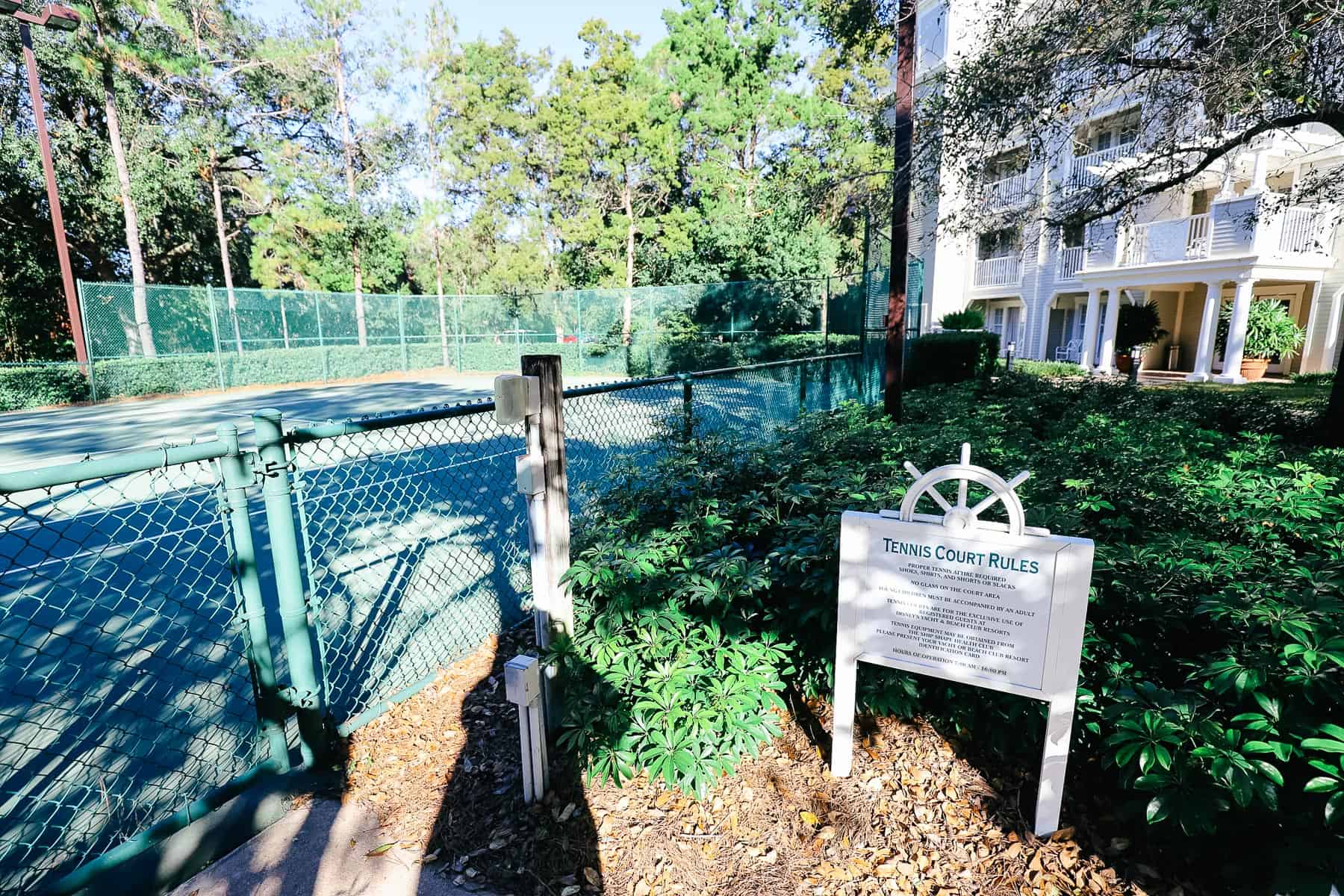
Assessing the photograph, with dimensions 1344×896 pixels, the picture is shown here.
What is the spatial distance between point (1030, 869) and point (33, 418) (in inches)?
696

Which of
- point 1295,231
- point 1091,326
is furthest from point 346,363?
point 1295,231

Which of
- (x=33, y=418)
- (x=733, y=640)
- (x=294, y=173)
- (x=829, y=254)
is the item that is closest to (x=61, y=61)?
(x=294, y=173)

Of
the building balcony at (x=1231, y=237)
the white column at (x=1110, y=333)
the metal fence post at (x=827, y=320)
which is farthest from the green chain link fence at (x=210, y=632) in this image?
the white column at (x=1110, y=333)

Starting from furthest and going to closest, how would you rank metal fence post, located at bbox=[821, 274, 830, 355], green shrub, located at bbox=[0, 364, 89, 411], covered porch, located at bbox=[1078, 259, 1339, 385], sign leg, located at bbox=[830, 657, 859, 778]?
covered porch, located at bbox=[1078, 259, 1339, 385]
green shrub, located at bbox=[0, 364, 89, 411]
metal fence post, located at bbox=[821, 274, 830, 355]
sign leg, located at bbox=[830, 657, 859, 778]

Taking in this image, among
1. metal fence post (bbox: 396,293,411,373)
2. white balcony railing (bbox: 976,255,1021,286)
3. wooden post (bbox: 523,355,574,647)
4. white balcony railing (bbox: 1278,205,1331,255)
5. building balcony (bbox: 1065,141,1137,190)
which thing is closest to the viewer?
wooden post (bbox: 523,355,574,647)

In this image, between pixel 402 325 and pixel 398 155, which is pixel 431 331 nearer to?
pixel 402 325

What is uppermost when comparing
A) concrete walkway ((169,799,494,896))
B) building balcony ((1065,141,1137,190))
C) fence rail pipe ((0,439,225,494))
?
building balcony ((1065,141,1137,190))

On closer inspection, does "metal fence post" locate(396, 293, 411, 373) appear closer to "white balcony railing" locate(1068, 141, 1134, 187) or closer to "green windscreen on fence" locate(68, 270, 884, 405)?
"green windscreen on fence" locate(68, 270, 884, 405)

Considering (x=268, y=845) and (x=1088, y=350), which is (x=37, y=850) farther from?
(x=1088, y=350)

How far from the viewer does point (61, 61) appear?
20562 millimetres

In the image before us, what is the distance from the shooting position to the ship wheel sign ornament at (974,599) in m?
1.94

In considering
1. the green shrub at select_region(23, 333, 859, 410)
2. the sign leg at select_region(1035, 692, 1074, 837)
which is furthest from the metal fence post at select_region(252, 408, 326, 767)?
the green shrub at select_region(23, 333, 859, 410)

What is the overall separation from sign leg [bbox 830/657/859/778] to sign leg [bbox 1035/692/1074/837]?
61 cm

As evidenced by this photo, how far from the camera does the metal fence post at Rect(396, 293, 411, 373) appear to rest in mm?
22980
